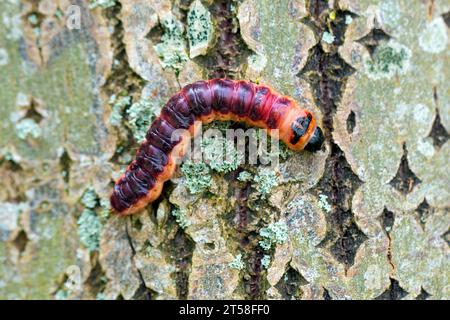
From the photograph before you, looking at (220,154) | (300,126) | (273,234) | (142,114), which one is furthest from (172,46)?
(273,234)

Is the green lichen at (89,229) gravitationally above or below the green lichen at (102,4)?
below

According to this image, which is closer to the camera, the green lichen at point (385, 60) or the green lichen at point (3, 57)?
the green lichen at point (3, 57)

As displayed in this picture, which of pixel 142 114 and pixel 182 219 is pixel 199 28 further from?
pixel 182 219

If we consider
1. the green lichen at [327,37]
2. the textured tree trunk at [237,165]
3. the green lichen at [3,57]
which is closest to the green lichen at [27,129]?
the textured tree trunk at [237,165]

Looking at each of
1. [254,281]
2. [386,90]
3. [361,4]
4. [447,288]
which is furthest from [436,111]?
[254,281]

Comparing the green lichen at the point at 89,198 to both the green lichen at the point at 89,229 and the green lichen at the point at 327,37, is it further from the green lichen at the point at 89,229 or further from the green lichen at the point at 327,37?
the green lichen at the point at 327,37

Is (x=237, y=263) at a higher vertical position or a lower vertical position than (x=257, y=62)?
lower
